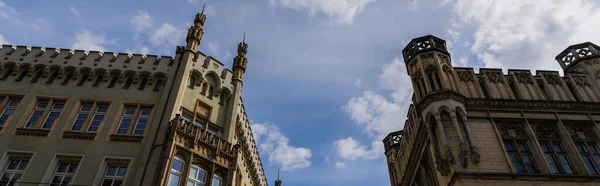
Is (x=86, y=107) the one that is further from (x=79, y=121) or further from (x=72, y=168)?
(x=72, y=168)

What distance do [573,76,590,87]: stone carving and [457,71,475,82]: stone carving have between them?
6927 mm

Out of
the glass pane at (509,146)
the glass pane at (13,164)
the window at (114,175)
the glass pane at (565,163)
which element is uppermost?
the glass pane at (509,146)

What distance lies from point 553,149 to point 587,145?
85.2 inches

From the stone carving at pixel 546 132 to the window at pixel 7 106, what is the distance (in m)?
28.2

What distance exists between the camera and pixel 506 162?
61.4 ft

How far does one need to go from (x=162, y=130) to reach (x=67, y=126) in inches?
197

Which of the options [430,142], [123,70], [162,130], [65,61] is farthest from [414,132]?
[65,61]

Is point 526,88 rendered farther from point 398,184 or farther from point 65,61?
point 65,61

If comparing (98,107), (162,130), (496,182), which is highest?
(98,107)

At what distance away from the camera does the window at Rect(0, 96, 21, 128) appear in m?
21.2

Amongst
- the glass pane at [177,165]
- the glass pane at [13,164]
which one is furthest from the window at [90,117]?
Result: the glass pane at [177,165]

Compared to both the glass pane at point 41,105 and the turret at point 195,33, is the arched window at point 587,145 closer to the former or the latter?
the turret at point 195,33

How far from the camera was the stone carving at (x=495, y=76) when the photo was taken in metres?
24.4

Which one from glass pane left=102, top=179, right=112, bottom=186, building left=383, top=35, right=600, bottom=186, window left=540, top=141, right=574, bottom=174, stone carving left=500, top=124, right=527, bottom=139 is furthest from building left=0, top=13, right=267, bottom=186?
window left=540, top=141, right=574, bottom=174
